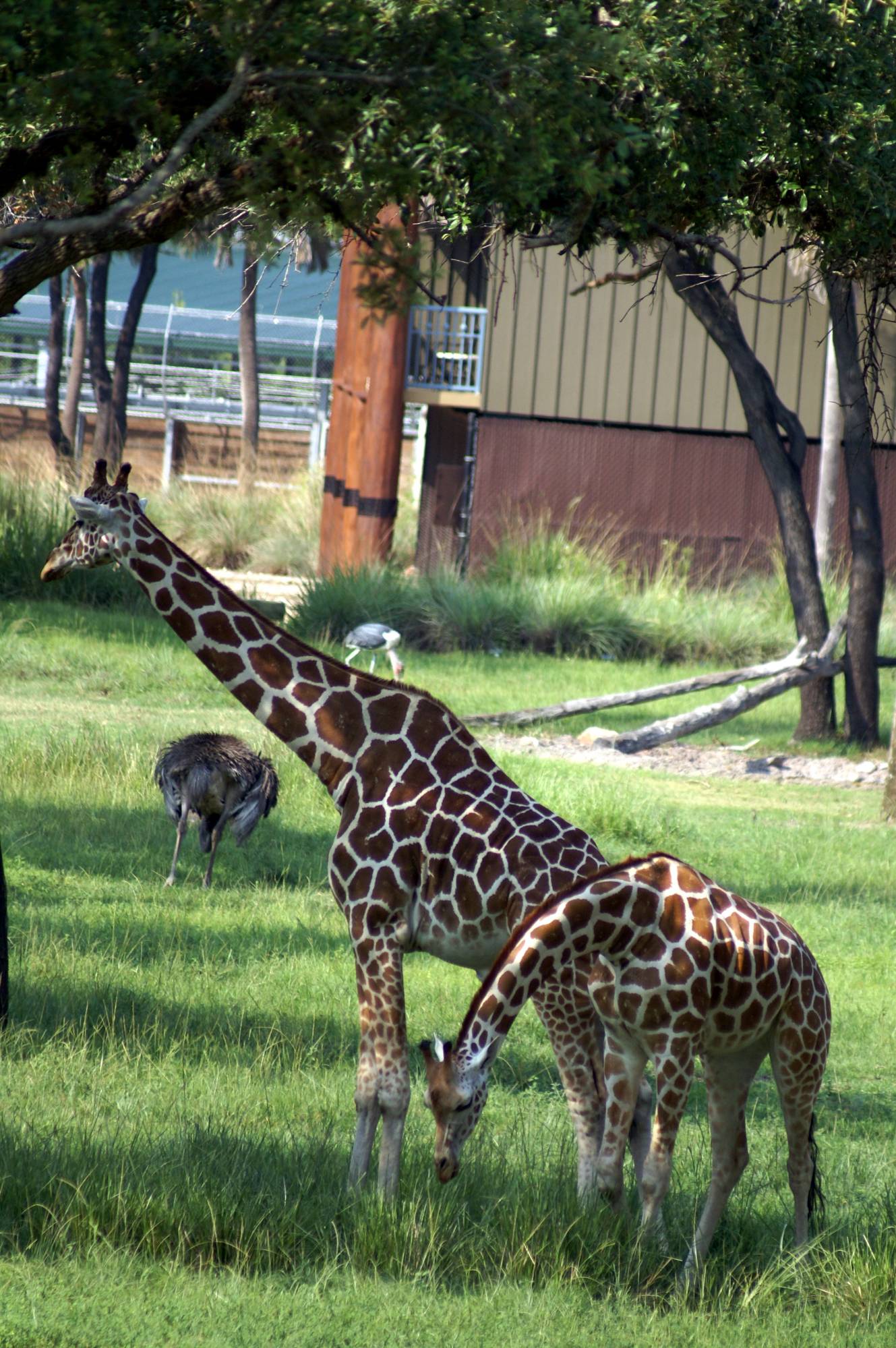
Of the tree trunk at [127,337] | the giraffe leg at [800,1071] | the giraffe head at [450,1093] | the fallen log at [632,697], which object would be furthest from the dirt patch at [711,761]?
the tree trunk at [127,337]

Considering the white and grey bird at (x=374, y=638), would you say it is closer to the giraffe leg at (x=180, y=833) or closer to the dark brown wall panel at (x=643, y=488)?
the giraffe leg at (x=180, y=833)

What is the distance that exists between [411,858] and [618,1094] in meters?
1.07

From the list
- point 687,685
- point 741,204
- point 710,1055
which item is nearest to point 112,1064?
point 710,1055

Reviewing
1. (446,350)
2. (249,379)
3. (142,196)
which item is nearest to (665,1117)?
(142,196)

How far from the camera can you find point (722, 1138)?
467cm

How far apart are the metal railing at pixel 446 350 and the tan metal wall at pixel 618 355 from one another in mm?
310

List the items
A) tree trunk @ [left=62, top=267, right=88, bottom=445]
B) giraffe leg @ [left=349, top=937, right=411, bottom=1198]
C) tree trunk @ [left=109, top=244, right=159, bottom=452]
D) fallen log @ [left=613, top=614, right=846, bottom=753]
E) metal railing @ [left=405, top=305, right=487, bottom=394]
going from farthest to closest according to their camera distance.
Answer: tree trunk @ [left=62, top=267, right=88, bottom=445] → tree trunk @ [left=109, top=244, right=159, bottom=452] → metal railing @ [left=405, top=305, right=487, bottom=394] → fallen log @ [left=613, top=614, right=846, bottom=753] → giraffe leg @ [left=349, top=937, right=411, bottom=1198]

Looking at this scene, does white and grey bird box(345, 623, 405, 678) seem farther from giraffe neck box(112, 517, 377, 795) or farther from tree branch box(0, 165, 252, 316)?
tree branch box(0, 165, 252, 316)

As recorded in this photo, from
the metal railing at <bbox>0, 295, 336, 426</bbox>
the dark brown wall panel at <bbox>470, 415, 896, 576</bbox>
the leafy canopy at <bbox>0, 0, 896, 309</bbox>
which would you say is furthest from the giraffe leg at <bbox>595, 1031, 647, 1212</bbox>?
the metal railing at <bbox>0, 295, 336, 426</bbox>

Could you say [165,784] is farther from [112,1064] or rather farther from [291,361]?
[291,361]

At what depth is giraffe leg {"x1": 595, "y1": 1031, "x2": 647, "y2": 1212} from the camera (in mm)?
4590

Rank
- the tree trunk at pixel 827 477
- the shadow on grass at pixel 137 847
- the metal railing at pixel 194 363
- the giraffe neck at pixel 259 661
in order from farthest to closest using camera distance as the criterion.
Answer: the metal railing at pixel 194 363, the tree trunk at pixel 827 477, the shadow on grass at pixel 137 847, the giraffe neck at pixel 259 661

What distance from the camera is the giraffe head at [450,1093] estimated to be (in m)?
4.24

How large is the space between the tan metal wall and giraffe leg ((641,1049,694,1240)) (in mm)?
20365
